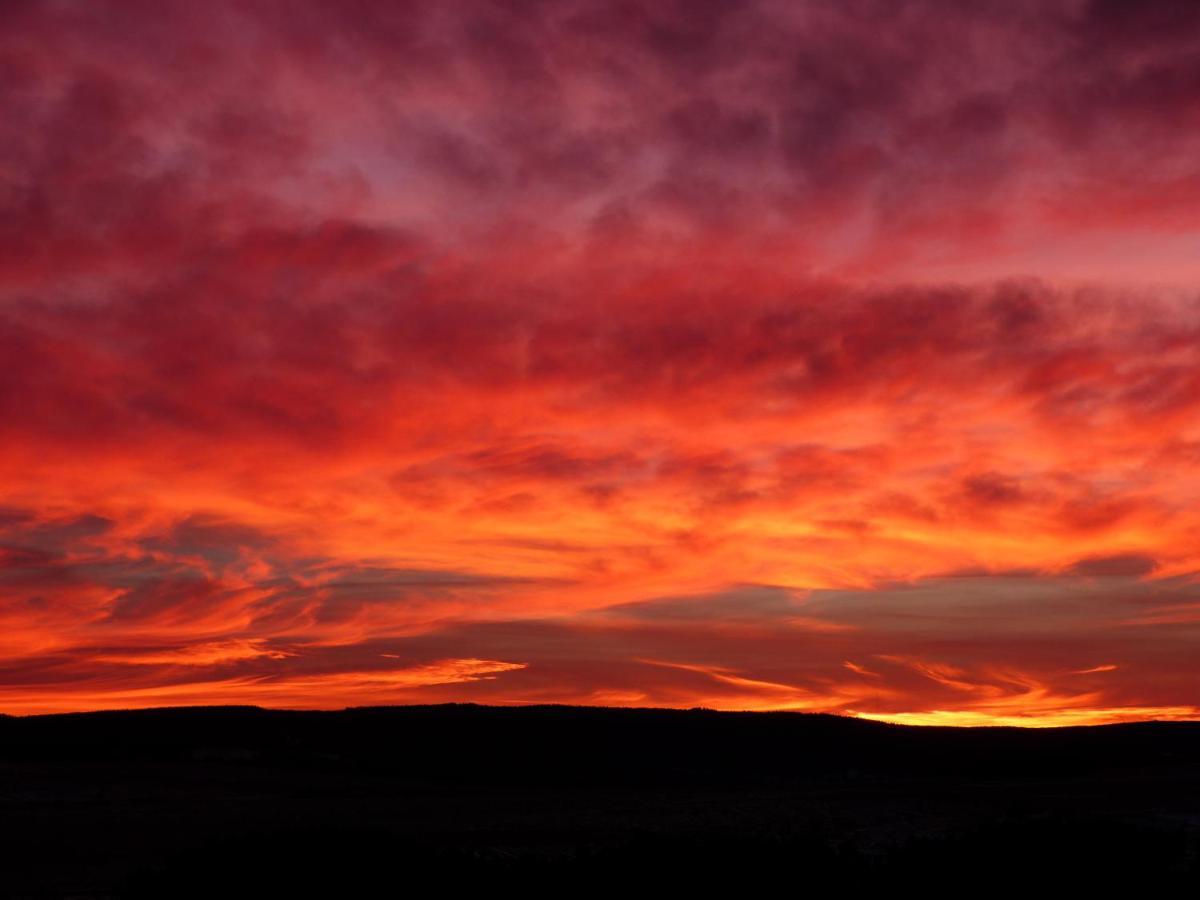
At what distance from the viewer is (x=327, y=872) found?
66.2 ft

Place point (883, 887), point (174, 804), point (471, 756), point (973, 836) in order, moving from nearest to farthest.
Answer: point (883, 887)
point (973, 836)
point (174, 804)
point (471, 756)

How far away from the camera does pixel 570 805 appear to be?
39688 millimetres

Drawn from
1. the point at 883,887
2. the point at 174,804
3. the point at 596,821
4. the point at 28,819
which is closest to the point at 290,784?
the point at 174,804

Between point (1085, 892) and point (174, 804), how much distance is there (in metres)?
26.5

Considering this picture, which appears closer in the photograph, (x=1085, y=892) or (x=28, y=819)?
(x=1085, y=892)

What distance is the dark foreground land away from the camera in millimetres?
21438

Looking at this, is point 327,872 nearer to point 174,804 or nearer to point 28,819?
point 28,819

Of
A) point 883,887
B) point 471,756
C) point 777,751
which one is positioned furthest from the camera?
point 777,751

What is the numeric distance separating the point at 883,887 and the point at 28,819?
902 inches

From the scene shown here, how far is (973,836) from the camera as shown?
79.4ft

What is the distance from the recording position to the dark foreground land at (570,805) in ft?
70.3

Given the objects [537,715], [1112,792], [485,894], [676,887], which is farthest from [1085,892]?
[537,715]

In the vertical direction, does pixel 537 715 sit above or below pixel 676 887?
above

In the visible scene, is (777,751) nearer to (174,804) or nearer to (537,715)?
(537,715)
